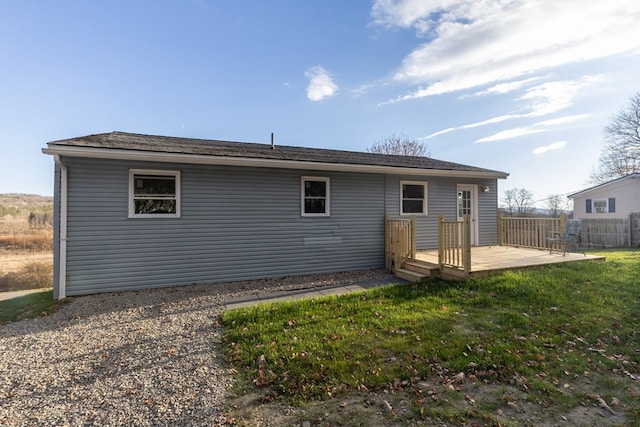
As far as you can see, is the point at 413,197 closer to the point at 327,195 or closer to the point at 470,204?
the point at 470,204

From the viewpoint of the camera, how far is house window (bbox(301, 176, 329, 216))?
7.97m

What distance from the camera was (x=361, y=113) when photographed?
14250 mm

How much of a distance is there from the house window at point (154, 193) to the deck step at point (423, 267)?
19.6 feet

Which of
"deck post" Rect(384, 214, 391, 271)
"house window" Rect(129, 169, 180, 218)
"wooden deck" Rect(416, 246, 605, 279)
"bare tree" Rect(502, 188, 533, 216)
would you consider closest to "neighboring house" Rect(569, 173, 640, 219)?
"bare tree" Rect(502, 188, 533, 216)

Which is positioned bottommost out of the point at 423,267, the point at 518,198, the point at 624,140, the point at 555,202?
the point at 423,267

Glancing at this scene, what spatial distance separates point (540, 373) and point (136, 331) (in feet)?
17.3

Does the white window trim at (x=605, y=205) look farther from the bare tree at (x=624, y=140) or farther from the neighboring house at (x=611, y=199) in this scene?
the bare tree at (x=624, y=140)

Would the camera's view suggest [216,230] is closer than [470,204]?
Yes

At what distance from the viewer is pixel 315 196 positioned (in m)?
8.11

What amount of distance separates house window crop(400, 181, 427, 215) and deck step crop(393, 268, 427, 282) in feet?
7.55

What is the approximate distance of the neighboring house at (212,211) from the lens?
616 cm

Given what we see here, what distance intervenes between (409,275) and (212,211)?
5.20 metres

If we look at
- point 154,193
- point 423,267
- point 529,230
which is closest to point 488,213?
point 529,230

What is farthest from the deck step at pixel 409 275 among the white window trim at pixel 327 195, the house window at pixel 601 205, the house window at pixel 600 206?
the house window at pixel 600 206
